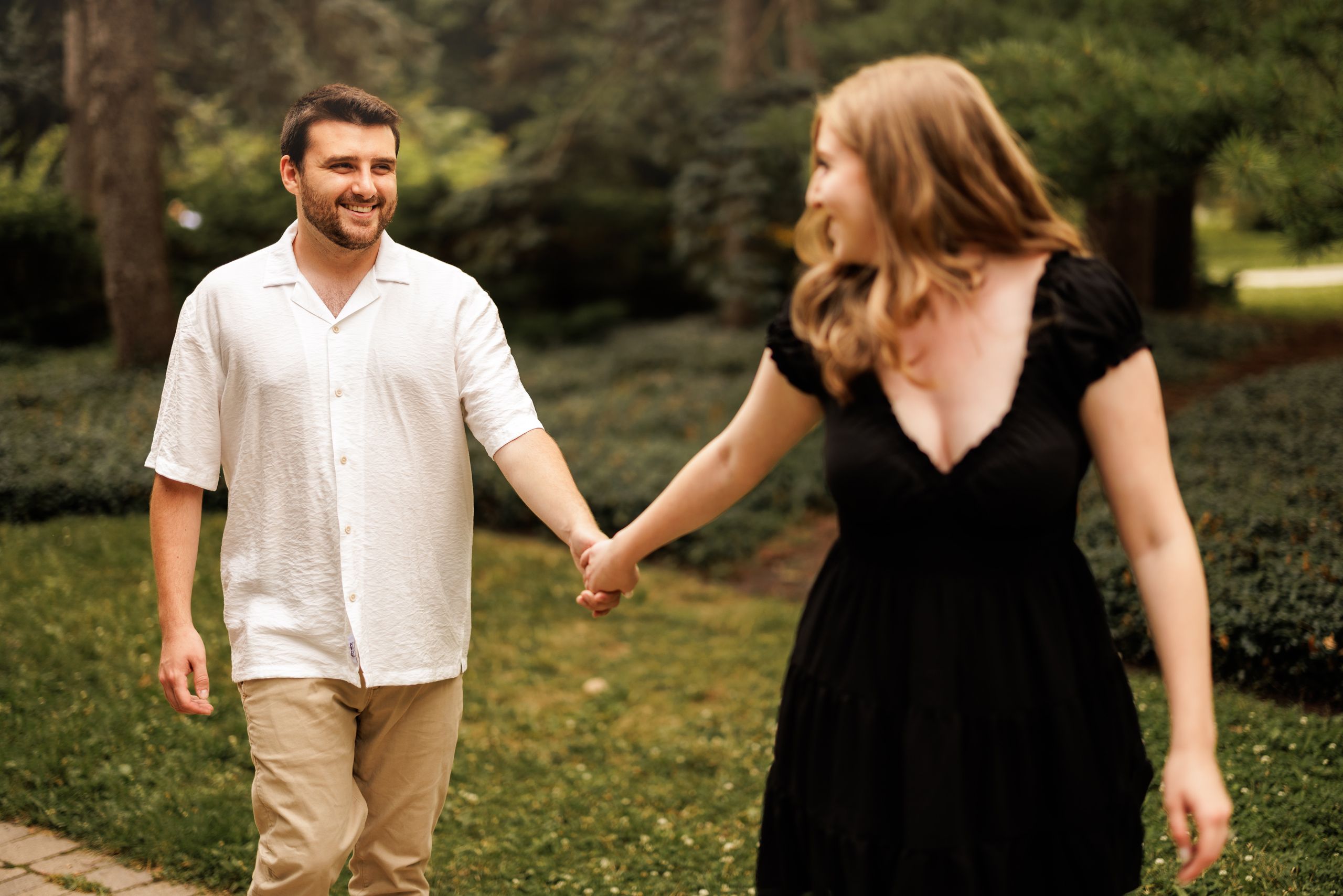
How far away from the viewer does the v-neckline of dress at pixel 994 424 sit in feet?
6.18

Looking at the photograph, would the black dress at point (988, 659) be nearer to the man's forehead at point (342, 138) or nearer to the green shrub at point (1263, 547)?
the man's forehead at point (342, 138)

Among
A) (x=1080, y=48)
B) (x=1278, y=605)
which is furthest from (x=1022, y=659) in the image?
(x=1080, y=48)

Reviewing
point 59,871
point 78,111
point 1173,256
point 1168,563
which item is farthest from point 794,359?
point 1173,256

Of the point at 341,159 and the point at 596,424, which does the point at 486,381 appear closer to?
the point at 341,159

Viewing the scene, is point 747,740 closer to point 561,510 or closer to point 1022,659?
point 561,510

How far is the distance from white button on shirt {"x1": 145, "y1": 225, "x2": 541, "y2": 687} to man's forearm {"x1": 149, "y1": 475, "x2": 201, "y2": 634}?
0.06 m

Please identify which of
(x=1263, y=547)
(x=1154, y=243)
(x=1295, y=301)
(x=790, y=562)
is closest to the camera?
(x=1263, y=547)

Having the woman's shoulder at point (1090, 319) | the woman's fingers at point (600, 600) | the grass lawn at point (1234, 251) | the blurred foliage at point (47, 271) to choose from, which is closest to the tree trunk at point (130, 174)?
the blurred foliage at point (47, 271)

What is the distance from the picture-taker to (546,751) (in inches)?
210

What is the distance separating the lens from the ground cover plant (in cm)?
870

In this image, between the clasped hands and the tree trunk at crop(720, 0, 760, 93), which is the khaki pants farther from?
the tree trunk at crop(720, 0, 760, 93)

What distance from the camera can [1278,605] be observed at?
5328mm

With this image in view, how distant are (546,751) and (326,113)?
3.45 metres

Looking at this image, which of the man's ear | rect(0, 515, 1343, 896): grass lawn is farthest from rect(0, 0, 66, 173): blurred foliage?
the man's ear
